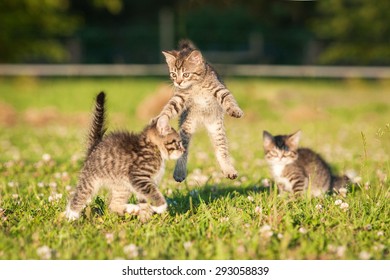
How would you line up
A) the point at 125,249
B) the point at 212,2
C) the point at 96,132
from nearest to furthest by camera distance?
the point at 125,249, the point at 96,132, the point at 212,2

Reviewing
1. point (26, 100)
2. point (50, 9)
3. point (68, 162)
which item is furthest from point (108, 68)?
point (68, 162)

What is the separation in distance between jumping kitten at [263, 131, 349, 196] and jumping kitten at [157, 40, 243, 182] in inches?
91.9

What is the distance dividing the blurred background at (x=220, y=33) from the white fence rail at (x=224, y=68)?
71 centimetres

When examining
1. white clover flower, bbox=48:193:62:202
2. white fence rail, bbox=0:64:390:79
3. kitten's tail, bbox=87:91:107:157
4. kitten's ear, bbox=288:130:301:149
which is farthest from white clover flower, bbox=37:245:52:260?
white fence rail, bbox=0:64:390:79

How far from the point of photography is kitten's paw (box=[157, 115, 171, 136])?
545 cm

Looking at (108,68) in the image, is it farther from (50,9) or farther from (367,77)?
(367,77)

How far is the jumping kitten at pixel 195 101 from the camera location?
5.54m

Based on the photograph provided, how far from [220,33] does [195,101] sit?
31835 mm

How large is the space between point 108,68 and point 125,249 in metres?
31.8

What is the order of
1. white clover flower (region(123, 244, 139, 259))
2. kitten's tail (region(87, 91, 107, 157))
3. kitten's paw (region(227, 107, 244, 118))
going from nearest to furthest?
1. white clover flower (region(123, 244, 139, 259))
2. kitten's paw (region(227, 107, 244, 118))
3. kitten's tail (region(87, 91, 107, 157))

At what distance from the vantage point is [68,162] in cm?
989

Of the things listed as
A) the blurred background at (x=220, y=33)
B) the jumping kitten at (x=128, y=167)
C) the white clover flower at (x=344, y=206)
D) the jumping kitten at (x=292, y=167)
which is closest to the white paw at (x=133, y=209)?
the jumping kitten at (x=128, y=167)

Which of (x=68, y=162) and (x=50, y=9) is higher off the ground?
(x=50, y=9)

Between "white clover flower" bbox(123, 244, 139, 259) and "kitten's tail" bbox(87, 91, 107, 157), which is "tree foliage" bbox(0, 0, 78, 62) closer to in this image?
"kitten's tail" bbox(87, 91, 107, 157)
